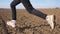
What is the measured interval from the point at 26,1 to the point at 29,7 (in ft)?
0.59

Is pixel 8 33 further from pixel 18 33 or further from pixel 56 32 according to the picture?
pixel 56 32

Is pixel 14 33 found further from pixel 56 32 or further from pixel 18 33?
pixel 56 32

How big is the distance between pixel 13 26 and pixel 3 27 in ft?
1.51

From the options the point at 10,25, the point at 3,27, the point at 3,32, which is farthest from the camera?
the point at 10,25

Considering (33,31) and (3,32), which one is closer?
(3,32)

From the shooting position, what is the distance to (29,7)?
6484mm

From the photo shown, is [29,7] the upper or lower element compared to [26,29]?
upper

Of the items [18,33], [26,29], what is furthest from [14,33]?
[26,29]

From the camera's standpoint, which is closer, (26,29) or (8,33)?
(8,33)

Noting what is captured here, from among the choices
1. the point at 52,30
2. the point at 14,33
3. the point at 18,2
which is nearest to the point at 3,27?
the point at 14,33

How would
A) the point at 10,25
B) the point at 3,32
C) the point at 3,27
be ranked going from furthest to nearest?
1. the point at 10,25
2. the point at 3,27
3. the point at 3,32

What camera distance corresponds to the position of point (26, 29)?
6.95 m

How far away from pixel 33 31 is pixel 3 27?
2.75ft

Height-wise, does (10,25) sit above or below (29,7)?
below
